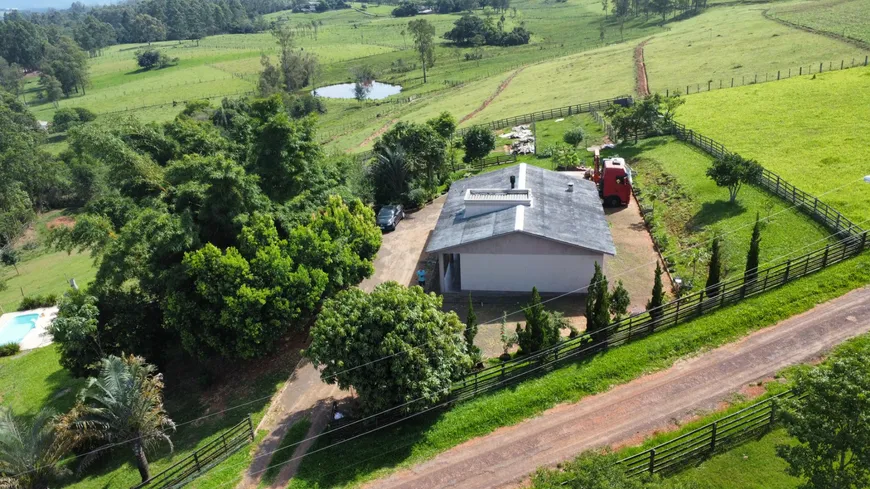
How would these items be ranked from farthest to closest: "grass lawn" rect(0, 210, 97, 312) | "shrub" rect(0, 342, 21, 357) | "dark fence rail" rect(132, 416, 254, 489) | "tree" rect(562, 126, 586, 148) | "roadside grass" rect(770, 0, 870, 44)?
1. "roadside grass" rect(770, 0, 870, 44)
2. "tree" rect(562, 126, 586, 148)
3. "grass lawn" rect(0, 210, 97, 312)
4. "shrub" rect(0, 342, 21, 357)
5. "dark fence rail" rect(132, 416, 254, 489)

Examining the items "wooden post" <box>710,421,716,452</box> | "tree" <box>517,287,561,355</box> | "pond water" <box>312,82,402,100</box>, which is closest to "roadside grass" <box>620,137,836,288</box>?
"tree" <box>517,287,561,355</box>

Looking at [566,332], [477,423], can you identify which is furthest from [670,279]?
[477,423]

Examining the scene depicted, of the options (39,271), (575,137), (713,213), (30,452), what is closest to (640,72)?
(575,137)

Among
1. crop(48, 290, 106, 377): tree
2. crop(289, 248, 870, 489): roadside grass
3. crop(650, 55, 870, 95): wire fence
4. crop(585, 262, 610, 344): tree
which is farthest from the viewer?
crop(650, 55, 870, 95): wire fence

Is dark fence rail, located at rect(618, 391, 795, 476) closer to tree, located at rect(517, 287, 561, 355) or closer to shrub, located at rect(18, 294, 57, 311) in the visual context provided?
tree, located at rect(517, 287, 561, 355)

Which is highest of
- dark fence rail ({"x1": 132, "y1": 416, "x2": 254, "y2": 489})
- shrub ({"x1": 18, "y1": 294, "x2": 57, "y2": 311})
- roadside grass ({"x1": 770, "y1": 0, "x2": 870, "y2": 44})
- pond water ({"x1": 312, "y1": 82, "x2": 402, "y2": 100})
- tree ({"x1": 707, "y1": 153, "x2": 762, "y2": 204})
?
roadside grass ({"x1": 770, "y1": 0, "x2": 870, "y2": 44})

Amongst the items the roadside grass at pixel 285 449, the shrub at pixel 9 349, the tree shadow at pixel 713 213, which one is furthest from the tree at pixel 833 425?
the shrub at pixel 9 349

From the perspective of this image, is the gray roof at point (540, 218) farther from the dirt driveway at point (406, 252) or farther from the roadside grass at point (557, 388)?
the roadside grass at point (557, 388)
